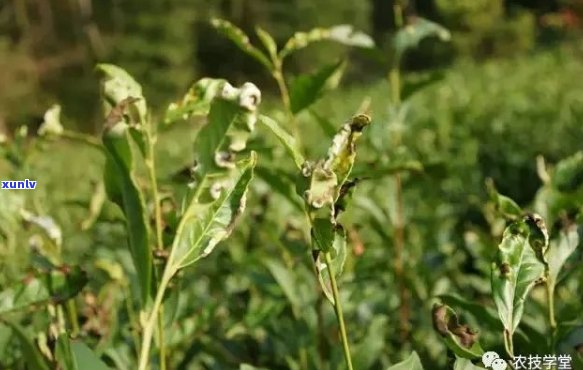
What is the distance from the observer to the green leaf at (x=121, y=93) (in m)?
0.83

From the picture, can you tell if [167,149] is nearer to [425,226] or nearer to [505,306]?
[425,226]

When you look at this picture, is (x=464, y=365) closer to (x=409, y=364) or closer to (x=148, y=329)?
(x=409, y=364)

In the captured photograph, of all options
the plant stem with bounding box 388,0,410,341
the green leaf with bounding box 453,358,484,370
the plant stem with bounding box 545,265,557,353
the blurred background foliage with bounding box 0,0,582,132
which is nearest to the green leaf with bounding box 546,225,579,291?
the plant stem with bounding box 545,265,557,353

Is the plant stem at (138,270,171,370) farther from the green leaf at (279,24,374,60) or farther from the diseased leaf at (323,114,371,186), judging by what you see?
the green leaf at (279,24,374,60)

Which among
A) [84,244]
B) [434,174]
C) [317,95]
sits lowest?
[84,244]

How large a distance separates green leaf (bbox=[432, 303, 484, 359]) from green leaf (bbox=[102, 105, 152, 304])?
229 millimetres

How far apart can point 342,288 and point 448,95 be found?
179 inches

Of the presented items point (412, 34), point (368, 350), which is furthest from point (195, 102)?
point (412, 34)

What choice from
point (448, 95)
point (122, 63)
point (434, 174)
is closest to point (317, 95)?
point (434, 174)

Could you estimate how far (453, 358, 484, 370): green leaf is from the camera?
0.79m

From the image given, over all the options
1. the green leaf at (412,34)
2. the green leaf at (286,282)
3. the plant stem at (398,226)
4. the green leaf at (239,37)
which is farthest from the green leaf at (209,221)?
the green leaf at (412,34)

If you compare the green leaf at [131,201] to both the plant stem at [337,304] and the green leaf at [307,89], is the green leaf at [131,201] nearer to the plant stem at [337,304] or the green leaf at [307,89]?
A: the plant stem at [337,304]

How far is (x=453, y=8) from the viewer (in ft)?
63.1

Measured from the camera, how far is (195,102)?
91cm
